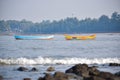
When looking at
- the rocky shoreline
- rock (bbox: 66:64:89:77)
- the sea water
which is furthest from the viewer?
the sea water

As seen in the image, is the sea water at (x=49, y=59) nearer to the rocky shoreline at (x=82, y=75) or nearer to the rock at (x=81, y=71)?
the rocky shoreline at (x=82, y=75)

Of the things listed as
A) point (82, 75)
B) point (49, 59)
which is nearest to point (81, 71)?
point (82, 75)

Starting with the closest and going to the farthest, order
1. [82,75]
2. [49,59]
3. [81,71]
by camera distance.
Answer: [82,75], [81,71], [49,59]

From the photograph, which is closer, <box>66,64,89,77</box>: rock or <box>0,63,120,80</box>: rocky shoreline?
<box>0,63,120,80</box>: rocky shoreline

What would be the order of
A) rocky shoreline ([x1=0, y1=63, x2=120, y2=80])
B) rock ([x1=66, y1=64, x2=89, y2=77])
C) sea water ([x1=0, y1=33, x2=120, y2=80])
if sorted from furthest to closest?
sea water ([x1=0, y1=33, x2=120, y2=80])
rock ([x1=66, y1=64, x2=89, y2=77])
rocky shoreline ([x1=0, y1=63, x2=120, y2=80])

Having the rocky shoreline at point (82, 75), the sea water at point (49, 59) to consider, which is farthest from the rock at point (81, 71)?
the sea water at point (49, 59)

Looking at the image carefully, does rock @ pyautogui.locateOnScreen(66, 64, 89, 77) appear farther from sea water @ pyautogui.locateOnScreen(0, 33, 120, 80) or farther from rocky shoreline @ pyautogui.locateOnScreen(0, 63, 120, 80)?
sea water @ pyautogui.locateOnScreen(0, 33, 120, 80)

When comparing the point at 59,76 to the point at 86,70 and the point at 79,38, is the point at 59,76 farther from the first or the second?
the point at 79,38

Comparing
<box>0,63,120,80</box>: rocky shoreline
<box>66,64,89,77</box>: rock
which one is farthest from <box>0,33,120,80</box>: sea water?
<box>66,64,89,77</box>: rock

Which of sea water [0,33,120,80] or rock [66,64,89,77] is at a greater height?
rock [66,64,89,77]

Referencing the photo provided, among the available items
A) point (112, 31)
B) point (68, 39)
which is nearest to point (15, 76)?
point (68, 39)

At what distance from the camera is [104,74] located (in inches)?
930

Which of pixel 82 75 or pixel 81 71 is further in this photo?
pixel 81 71

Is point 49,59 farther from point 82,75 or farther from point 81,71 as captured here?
point 82,75
